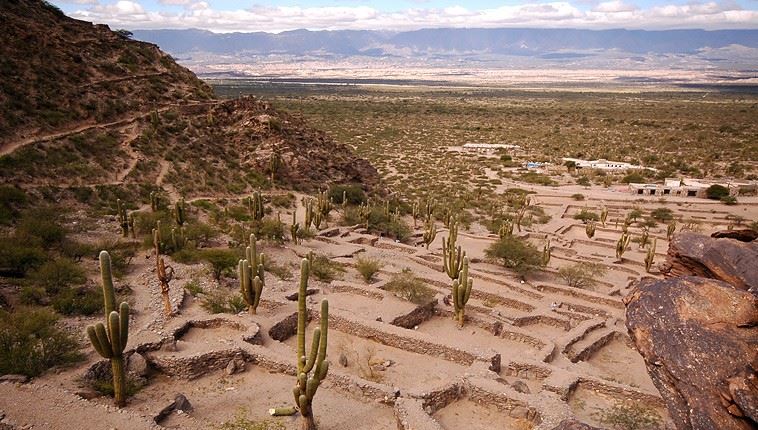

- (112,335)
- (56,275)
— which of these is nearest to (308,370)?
(112,335)

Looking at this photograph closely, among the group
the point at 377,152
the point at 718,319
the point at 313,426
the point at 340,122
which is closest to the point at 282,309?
the point at 313,426

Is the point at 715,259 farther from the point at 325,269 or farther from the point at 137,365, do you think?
the point at 325,269

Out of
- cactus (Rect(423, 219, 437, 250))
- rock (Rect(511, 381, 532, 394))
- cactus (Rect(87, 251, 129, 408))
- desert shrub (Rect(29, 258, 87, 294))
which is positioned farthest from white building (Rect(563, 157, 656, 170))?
cactus (Rect(87, 251, 129, 408))

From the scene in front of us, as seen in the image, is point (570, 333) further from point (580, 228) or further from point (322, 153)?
point (322, 153)

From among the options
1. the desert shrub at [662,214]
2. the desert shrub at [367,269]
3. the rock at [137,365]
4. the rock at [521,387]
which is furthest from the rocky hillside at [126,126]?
the rock at [521,387]

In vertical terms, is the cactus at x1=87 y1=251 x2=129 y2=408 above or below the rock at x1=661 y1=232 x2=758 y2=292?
below

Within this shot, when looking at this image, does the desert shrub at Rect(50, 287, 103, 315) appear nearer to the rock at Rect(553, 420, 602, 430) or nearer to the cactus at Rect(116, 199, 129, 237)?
the cactus at Rect(116, 199, 129, 237)

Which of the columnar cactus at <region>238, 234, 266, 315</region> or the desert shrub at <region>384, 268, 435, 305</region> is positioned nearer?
the columnar cactus at <region>238, 234, 266, 315</region>
